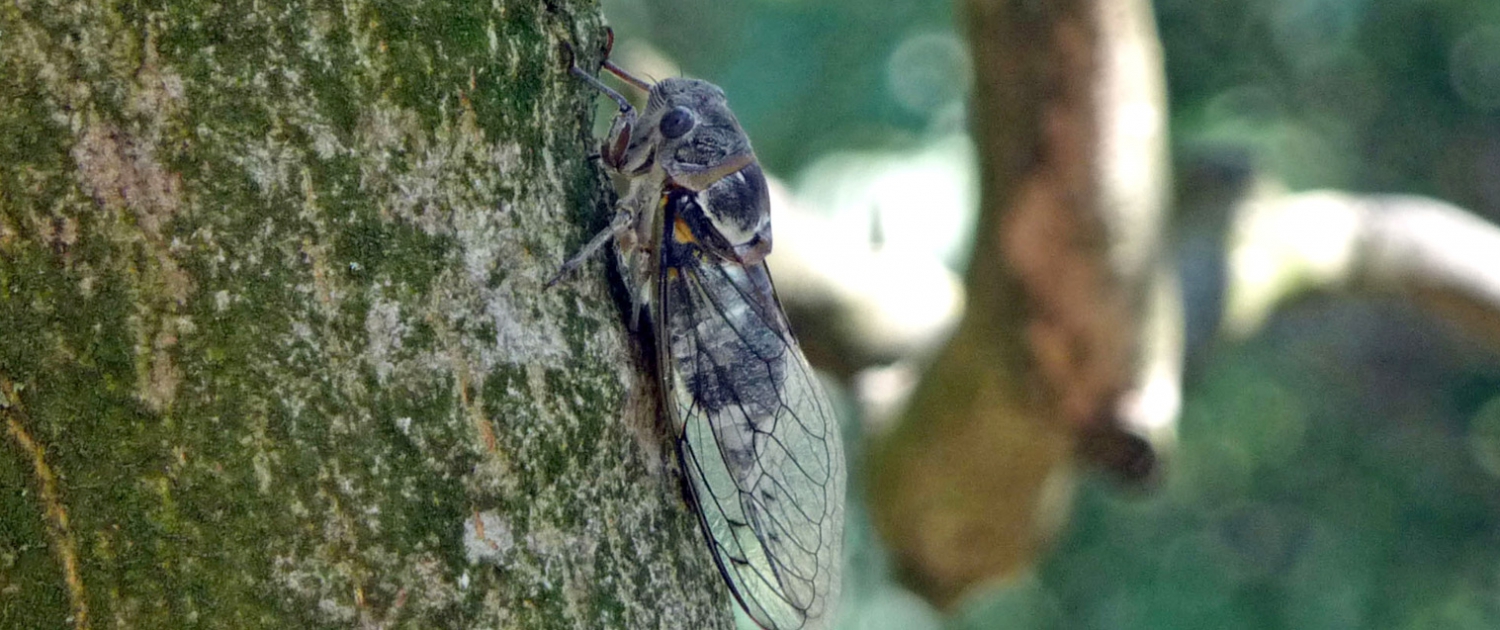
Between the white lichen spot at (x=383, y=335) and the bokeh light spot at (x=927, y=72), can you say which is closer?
the white lichen spot at (x=383, y=335)

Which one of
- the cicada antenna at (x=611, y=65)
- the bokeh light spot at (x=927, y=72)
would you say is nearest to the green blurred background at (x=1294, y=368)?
the bokeh light spot at (x=927, y=72)

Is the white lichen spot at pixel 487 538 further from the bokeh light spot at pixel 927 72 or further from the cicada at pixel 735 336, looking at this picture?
the bokeh light spot at pixel 927 72

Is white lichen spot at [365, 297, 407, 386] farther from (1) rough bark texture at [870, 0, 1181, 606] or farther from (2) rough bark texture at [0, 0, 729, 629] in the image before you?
(1) rough bark texture at [870, 0, 1181, 606]

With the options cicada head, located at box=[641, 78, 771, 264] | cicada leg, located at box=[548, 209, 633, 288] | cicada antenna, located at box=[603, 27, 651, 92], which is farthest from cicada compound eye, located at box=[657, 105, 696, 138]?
cicada leg, located at box=[548, 209, 633, 288]

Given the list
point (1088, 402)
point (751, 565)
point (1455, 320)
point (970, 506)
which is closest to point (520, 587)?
point (751, 565)

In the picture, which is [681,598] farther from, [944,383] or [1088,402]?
[944,383]

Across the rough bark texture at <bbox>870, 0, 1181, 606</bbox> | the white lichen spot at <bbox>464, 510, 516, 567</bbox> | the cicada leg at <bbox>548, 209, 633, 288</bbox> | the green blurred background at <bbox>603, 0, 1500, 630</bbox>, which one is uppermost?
the green blurred background at <bbox>603, 0, 1500, 630</bbox>
